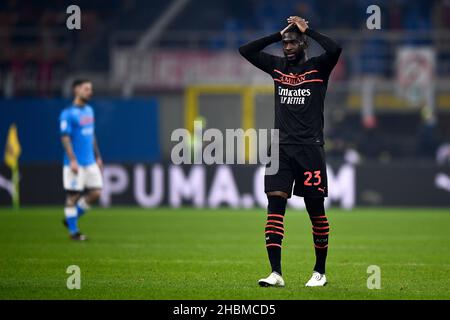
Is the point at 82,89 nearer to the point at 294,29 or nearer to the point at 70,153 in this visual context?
the point at 70,153

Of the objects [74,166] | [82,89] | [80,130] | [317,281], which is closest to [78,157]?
[80,130]

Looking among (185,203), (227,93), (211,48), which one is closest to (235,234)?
(185,203)

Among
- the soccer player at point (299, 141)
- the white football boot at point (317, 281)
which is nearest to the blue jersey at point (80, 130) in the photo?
the soccer player at point (299, 141)

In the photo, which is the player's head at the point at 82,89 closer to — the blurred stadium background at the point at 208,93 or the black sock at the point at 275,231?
the blurred stadium background at the point at 208,93

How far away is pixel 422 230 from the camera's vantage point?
1792 cm

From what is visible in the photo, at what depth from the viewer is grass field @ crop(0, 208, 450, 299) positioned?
963 centimetres

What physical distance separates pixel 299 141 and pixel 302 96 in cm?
41

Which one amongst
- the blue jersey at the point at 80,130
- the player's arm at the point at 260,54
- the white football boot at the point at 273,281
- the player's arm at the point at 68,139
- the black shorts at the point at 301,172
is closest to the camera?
the white football boot at the point at 273,281

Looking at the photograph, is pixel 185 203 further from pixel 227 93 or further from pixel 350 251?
pixel 350 251

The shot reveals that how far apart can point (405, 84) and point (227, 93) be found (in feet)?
15.1

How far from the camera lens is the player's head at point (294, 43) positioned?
9721 millimetres

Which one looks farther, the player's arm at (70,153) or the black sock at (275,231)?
the player's arm at (70,153)

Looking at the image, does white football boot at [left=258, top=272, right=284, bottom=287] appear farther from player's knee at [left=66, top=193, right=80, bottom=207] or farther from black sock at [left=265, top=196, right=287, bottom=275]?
player's knee at [left=66, top=193, right=80, bottom=207]

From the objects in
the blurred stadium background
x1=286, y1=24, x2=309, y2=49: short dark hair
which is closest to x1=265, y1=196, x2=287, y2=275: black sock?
x1=286, y1=24, x2=309, y2=49: short dark hair
